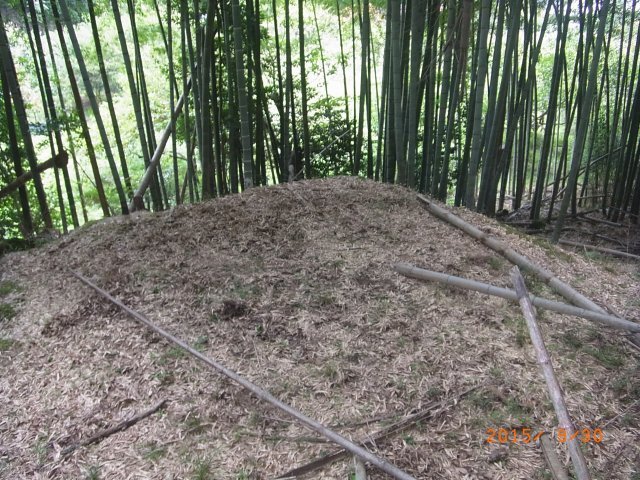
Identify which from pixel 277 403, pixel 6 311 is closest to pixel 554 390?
pixel 277 403

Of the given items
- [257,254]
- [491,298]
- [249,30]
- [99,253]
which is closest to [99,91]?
[249,30]

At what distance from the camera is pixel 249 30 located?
190 inches

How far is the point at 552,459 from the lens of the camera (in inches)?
62.8

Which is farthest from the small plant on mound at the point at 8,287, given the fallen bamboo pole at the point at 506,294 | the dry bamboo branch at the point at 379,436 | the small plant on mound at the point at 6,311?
the fallen bamboo pole at the point at 506,294

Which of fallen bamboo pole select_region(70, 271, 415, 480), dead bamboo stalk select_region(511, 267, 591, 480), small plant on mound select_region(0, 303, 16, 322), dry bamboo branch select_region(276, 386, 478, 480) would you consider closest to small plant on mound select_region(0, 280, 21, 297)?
small plant on mound select_region(0, 303, 16, 322)

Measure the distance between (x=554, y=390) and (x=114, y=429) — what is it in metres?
1.80

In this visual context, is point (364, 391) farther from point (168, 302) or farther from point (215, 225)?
point (215, 225)

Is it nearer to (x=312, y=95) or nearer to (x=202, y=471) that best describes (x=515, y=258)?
(x=202, y=471)

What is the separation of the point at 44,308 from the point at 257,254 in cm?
140

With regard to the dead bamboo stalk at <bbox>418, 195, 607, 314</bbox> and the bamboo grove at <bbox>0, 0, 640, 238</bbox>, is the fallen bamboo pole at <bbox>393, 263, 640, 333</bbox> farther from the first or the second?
the bamboo grove at <bbox>0, 0, 640, 238</bbox>
